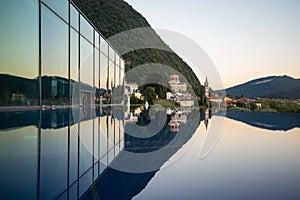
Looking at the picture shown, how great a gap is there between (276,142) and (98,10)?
1777 inches

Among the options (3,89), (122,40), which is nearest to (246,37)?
(3,89)

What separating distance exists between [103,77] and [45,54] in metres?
9.86

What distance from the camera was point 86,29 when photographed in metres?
15.8

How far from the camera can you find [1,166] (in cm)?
240

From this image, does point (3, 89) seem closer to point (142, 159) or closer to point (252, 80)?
point (142, 159)

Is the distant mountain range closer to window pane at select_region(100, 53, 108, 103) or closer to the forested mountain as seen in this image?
the forested mountain

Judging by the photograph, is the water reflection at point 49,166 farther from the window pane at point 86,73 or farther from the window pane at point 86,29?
the window pane at point 86,29

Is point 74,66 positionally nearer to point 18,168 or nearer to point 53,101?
point 53,101

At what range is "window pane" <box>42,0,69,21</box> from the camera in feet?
34.9


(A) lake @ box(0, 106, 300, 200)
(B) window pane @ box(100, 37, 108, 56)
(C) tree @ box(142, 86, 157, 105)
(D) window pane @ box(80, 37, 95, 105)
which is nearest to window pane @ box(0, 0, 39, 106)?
(A) lake @ box(0, 106, 300, 200)

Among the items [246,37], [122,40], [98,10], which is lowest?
[246,37]

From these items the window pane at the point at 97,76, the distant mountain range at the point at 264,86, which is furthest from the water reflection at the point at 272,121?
the window pane at the point at 97,76

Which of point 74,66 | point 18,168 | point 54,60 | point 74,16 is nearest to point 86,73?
point 74,66

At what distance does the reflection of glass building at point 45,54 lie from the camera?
27.5ft
